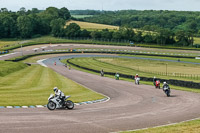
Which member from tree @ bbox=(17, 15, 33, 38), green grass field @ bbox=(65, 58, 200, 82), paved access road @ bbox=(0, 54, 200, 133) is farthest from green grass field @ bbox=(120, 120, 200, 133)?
tree @ bbox=(17, 15, 33, 38)

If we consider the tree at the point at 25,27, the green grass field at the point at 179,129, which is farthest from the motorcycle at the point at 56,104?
the tree at the point at 25,27

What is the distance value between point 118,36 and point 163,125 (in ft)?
483

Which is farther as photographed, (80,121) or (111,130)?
(80,121)

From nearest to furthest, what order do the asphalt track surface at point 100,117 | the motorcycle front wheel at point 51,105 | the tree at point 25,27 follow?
1. the asphalt track surface at point 100,117
2. the motorcycle front wheel at point 51,105
3. the tree at point 25,27

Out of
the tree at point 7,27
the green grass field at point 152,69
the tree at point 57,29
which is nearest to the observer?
the green grass field at point 152,69

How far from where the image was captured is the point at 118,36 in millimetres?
164250

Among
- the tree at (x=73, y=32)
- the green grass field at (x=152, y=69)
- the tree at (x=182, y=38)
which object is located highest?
the tree at (x=73, y=32)

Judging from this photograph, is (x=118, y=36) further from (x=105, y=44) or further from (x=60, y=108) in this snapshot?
(x=60, y=108)

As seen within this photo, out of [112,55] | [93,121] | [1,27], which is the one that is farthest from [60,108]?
[1,27]

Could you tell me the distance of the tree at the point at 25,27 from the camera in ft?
561

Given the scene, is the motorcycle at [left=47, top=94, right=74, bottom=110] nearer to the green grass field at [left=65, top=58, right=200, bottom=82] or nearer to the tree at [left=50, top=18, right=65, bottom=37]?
the green grass field at [left=65, top=58, right=200, bottom=82]

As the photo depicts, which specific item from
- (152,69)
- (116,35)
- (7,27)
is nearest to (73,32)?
(116,35)

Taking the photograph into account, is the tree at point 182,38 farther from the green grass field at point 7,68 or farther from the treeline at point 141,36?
the green grass field at point 7,68

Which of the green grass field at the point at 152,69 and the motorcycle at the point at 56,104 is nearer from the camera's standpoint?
the motorcycle at the point at 56,104
